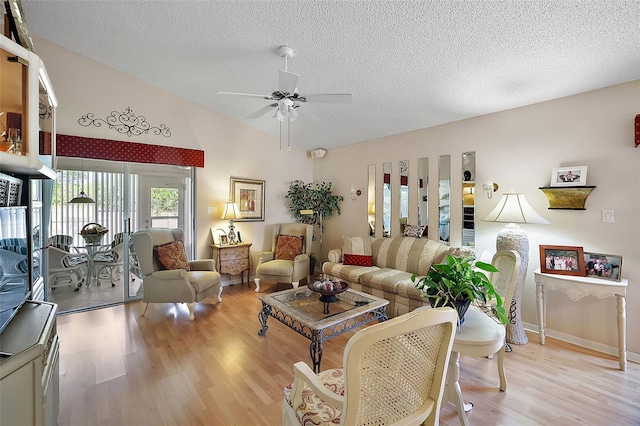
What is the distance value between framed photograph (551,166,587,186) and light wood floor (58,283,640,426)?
5.31ft

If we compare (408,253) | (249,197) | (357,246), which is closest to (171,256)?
(249,197)

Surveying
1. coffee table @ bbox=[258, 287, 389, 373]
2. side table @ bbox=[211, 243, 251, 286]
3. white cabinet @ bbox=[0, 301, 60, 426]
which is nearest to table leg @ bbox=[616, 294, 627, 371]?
coffee table @ bbox=[258, 287, 389, 373]

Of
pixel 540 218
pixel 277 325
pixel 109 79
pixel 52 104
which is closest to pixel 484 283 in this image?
pixel 540 218

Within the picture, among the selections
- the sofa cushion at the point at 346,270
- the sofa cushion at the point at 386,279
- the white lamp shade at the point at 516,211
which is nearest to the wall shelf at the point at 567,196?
the white lamp shade at the point at 516,211

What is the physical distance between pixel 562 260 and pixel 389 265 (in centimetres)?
195

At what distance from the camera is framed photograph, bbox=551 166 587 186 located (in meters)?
2.73

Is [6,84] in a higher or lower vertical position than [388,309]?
higher

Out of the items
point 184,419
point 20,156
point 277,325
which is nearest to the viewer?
point 20,156

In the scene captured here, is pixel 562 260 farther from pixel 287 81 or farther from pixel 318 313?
pixel 287 81

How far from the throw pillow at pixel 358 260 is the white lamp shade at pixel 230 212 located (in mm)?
1900

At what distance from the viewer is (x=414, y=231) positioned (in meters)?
4.10

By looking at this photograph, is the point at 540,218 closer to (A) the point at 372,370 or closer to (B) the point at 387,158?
(B) the point at 387,158

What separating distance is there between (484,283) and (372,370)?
1081mm

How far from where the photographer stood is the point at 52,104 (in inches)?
73.5
